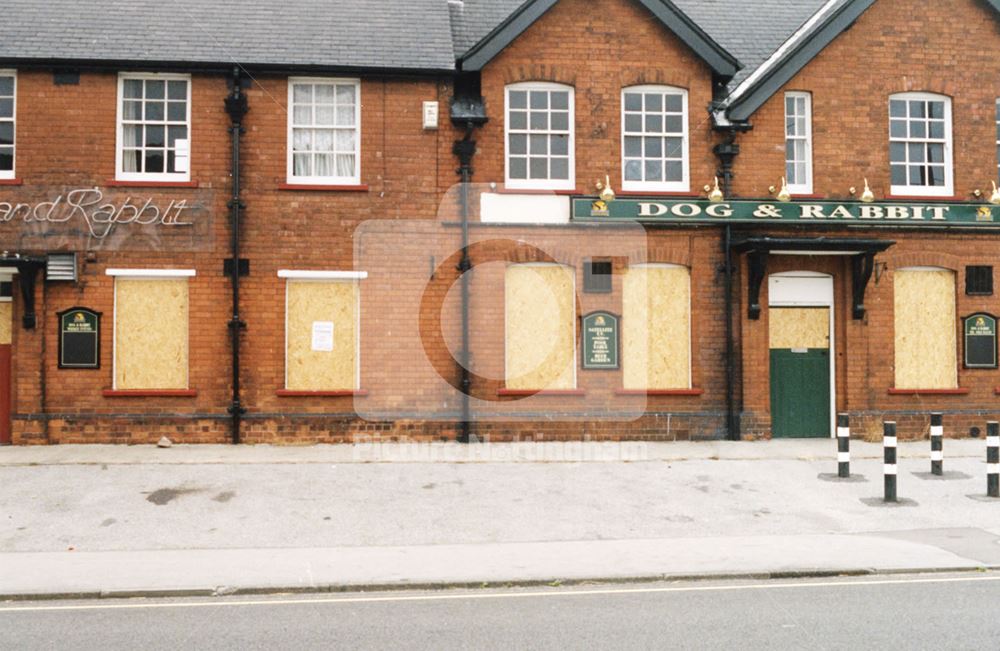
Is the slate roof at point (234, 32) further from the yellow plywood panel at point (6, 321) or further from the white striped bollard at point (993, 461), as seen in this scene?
the white striped bollard at point (993, 461)

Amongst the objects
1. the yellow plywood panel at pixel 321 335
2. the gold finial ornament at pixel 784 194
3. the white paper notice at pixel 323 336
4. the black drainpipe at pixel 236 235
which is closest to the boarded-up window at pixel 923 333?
the gold finial ornament at pixel 784 194

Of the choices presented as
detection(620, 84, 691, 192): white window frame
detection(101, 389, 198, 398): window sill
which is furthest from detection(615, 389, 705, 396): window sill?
detection(101, 389, 198, 398): window sill

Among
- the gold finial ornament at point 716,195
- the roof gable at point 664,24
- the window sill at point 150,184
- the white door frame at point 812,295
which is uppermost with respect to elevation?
the roof gable at point 664,24

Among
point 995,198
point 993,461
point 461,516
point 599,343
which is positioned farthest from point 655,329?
point 995,198

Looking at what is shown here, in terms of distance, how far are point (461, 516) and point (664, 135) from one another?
28.7 feet

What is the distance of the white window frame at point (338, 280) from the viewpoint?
592 inches

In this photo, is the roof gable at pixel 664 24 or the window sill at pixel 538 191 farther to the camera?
the window sill at pixel 538 191

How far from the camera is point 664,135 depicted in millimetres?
15812

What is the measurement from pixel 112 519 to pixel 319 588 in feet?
13.7

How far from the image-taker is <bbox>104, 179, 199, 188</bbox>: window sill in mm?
14867

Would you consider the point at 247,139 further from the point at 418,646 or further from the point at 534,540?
the point at 418,646

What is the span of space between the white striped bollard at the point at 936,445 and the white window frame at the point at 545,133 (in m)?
7.22

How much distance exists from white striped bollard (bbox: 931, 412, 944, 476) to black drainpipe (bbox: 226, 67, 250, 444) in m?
11.3

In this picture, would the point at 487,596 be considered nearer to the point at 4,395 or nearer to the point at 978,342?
the point at 4,395
